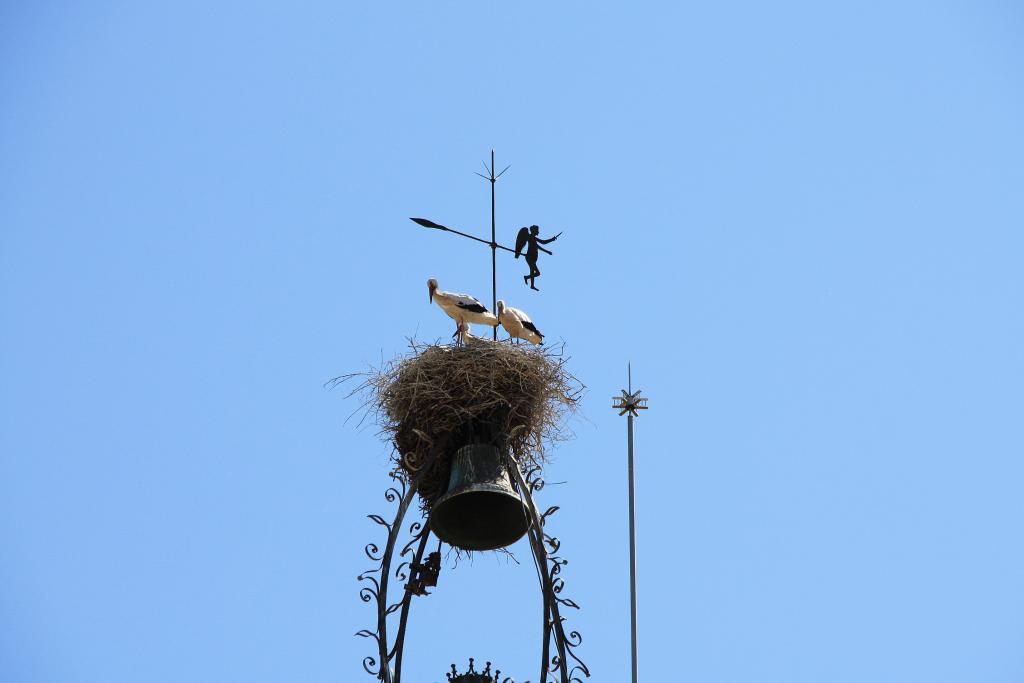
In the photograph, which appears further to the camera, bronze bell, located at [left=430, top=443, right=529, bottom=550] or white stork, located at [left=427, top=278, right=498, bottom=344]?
white stork, located at [left=427, top=278, right=498, bottom=344]

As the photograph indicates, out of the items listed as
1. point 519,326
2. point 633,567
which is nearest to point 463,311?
point 519,326

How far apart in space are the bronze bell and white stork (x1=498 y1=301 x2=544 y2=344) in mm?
1328

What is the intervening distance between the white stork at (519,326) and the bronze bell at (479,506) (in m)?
1.33

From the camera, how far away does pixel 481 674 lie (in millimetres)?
15094

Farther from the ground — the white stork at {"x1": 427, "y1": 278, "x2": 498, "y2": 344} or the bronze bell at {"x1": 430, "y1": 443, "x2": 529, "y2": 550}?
the white stork at {"x1": 427, "y1": 278, "x2": 498, "y2": 344}

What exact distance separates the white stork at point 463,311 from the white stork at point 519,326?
0.27 feet

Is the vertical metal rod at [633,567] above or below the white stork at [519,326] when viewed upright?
below

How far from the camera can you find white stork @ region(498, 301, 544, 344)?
Answer: 56.4ft

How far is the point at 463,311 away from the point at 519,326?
439mm

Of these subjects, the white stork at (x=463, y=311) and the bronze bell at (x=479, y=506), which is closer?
→ the bronze bell at (x=479, y=506)

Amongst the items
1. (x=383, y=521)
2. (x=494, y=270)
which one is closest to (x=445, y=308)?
(x=494, y=270)

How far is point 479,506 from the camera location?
16.4 m

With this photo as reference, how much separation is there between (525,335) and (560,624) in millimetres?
2601

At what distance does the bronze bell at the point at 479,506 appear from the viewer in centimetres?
1586
